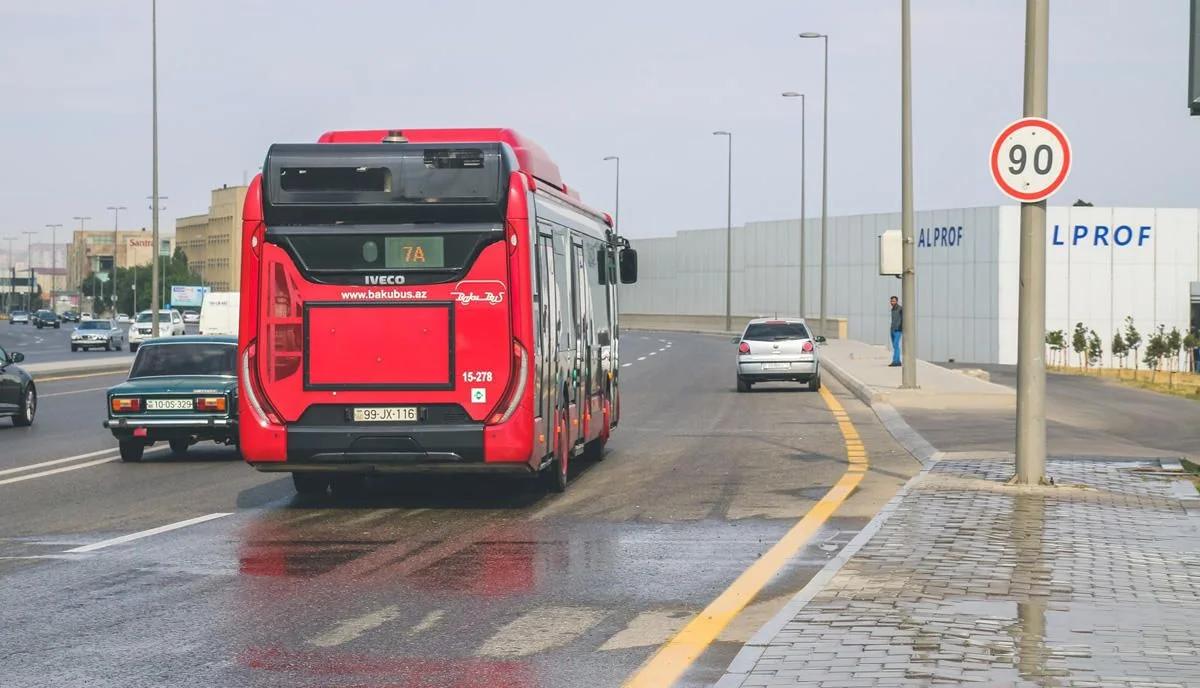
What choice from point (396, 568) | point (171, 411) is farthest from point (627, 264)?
point (396, 568)

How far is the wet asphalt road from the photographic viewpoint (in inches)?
320

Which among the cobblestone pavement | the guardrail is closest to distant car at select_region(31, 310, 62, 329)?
the guardrail

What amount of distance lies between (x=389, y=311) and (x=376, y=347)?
314mm

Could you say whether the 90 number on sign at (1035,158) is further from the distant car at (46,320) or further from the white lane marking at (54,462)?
the distant car at (46,320)

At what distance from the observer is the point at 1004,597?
912cm

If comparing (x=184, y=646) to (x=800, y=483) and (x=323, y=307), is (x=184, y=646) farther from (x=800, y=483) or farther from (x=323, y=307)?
(x=800, y=483)

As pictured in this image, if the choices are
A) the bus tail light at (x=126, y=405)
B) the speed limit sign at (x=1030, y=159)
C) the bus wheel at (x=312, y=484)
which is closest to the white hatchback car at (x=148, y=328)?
the bus tail light at (x=126, y=405)

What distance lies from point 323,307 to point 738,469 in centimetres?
606

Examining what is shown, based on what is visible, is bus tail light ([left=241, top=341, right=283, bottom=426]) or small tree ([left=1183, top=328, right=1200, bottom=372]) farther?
small tree ([left=1183, top=328, right=1200, bottom=372])

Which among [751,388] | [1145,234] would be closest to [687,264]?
[1145,234]

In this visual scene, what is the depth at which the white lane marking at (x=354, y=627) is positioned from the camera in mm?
8625

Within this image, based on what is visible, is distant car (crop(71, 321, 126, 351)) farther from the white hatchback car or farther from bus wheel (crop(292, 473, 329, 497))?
bus wheel (crop(292, 473, 329, 497))

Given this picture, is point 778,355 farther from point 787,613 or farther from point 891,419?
point 787,613

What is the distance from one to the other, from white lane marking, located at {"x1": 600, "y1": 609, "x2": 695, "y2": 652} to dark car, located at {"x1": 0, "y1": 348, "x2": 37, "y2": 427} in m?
20.5
